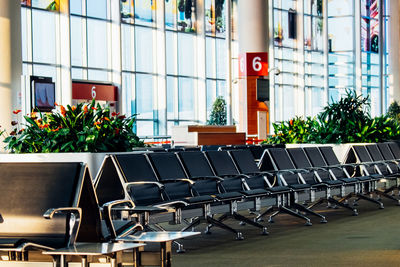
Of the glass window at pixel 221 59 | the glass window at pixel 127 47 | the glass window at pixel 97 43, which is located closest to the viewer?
the glass window at pixel 97 43

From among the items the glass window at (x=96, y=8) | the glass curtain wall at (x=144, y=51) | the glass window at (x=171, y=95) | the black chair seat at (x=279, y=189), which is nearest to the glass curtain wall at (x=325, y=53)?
the glass curtain wall at (x=144, y=51)

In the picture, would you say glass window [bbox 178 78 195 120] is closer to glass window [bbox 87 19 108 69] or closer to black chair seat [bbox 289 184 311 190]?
glass window [bbox 87 19 108 69]

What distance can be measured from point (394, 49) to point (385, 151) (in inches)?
1065

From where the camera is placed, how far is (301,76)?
3447cm

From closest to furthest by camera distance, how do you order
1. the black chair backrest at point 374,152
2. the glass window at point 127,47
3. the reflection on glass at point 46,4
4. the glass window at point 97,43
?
the black chair backrest at point 374,152, the reflection on glass at point 46,4, the glass window at point 97,43, the glass window at point 127,47

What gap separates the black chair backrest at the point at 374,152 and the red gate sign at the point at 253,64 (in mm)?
7115

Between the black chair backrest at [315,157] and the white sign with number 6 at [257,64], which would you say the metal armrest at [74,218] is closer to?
the black chair backrest at [315,157]

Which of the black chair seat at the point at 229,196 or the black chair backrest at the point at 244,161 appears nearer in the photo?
the black chair seat at the point at 229,196

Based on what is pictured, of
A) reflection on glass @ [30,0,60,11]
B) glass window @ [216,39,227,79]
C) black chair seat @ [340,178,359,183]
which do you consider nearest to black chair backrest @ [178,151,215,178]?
black chair seat @ [340,178,359,183]

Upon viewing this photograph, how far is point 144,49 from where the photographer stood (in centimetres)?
2567

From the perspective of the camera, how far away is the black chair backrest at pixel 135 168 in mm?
7258

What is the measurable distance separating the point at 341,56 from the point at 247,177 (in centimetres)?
3049

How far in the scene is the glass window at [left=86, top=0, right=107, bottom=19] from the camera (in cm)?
2322

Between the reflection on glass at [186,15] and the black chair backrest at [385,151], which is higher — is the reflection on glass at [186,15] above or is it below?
above
